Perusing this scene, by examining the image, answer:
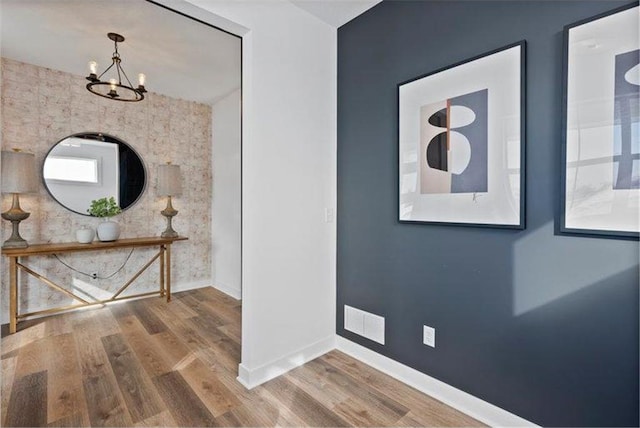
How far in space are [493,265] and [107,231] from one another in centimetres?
371

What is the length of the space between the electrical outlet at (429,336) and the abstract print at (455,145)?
0.86m

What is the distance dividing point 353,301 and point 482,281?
102 cm

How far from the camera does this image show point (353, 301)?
7.84 ft

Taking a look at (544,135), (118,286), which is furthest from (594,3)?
(118,286)

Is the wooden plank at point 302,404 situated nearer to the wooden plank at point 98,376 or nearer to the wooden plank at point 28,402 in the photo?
the wooden plank at point 98,376

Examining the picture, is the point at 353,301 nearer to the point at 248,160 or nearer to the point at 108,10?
the point at 248,160

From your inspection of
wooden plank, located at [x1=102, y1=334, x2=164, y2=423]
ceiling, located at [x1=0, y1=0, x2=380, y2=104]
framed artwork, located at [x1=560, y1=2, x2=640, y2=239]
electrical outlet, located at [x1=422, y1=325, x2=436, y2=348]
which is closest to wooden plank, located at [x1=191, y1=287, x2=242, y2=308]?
wooden plank, located at [x1=102, y1=334, x2=164, y2=423]

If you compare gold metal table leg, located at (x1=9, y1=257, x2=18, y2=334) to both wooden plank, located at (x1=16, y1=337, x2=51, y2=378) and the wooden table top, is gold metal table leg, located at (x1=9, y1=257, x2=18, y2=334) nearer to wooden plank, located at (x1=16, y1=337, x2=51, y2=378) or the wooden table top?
the wooden table top

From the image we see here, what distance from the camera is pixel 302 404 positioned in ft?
5.87

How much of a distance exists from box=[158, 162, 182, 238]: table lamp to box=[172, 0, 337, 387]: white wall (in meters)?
2.27

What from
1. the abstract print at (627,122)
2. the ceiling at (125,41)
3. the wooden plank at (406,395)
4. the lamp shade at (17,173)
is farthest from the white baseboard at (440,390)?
the lamp shade at (17,173)

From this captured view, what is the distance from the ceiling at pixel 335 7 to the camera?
216 cm

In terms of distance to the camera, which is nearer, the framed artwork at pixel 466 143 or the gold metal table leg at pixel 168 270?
the framed artwork at pixel 466 143

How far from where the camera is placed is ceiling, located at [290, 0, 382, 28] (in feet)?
7.10
